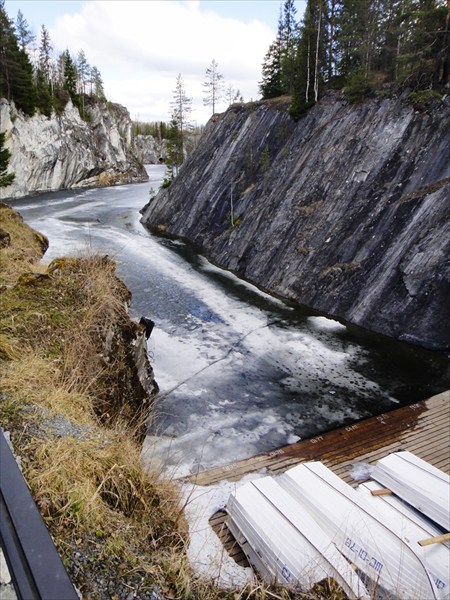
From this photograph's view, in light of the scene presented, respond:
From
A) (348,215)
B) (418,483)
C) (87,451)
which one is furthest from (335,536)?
(348,215)

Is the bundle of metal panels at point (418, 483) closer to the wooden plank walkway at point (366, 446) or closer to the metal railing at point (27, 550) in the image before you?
the wooden plank walkway at point (366, 446)

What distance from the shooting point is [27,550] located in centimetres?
176

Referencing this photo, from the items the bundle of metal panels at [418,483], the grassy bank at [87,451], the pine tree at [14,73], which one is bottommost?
the bundle of metal panels at [418,483]

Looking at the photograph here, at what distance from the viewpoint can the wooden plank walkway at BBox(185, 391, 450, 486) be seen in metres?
8.41

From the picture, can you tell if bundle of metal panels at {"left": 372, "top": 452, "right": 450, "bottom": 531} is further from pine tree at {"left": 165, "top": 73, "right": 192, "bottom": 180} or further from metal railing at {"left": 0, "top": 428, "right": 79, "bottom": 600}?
pine tree at {"left": 165, "top": 73, "right": 192, "bottom": 180}

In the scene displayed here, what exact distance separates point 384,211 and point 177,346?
36.2 ft

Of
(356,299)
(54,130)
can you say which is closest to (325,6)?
(356,299)

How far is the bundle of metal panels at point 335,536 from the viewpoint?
4.84 m

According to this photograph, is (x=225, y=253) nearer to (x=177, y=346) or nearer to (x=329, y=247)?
(x=329, y=247)

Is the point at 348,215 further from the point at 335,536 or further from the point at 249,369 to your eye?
the point at 335,536

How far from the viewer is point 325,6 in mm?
26438

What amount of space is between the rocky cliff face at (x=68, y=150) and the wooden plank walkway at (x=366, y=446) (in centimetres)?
4417

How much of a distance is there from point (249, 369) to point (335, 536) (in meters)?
7.93

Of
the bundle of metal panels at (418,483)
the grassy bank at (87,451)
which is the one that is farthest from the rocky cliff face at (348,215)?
the grassy bank at (87,451)
